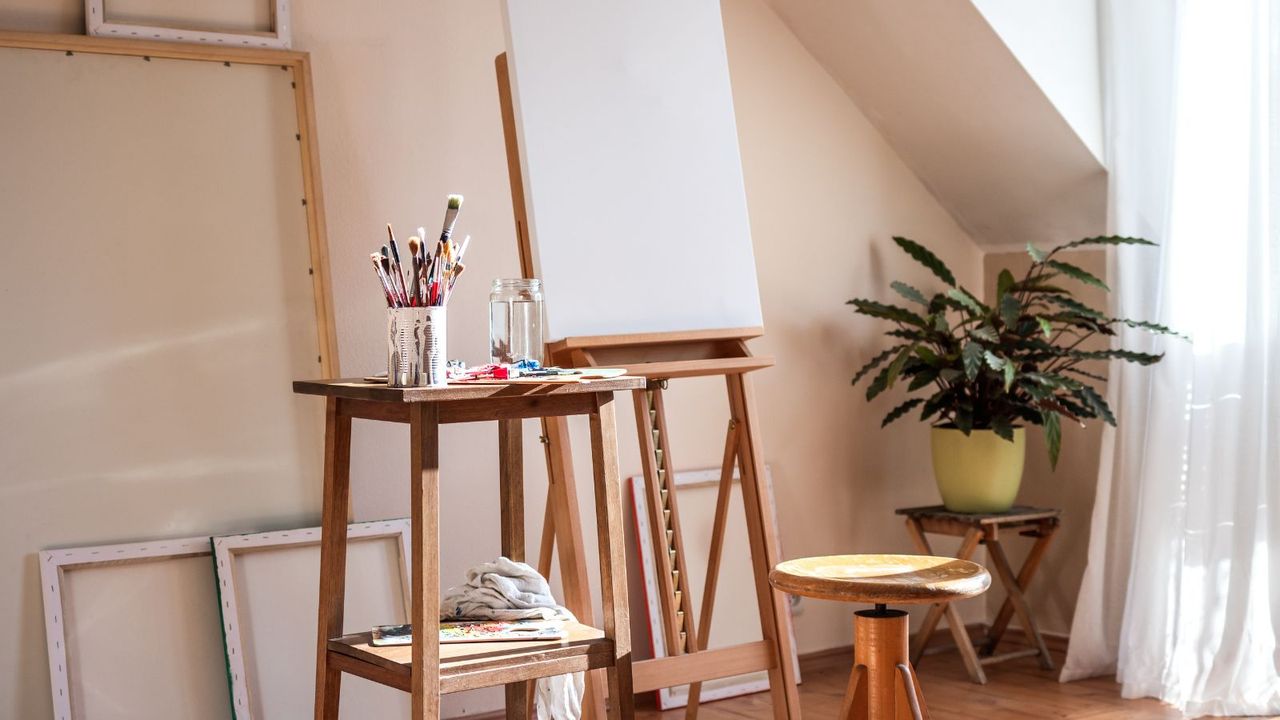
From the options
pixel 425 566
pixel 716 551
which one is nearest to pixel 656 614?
pixel 716 551

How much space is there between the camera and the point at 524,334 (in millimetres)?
2406

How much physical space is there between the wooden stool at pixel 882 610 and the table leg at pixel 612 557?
30cm

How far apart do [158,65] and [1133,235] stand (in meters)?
2.55

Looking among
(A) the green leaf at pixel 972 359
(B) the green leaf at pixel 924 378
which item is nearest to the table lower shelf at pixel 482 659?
(A) the green leaf at pixel 972 359

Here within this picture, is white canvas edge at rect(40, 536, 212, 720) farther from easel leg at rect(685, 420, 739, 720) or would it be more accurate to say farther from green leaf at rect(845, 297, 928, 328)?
green leaf at rect(845, 297, 928, 328)

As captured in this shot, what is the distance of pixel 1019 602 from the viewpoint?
3.69 meters

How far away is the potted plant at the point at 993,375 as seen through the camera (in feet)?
11.3

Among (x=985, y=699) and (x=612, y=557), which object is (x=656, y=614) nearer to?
(x=985, y=699)

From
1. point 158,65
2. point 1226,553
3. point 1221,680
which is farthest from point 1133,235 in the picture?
point 158,65

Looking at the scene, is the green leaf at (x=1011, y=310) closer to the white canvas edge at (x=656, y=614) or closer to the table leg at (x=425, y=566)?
the white canvas edge at (x=656, y=614)

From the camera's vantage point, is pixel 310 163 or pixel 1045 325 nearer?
pixel 310 163

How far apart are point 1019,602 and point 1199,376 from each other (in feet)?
2.82

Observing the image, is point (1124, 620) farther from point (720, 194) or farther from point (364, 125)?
point (364, 125)

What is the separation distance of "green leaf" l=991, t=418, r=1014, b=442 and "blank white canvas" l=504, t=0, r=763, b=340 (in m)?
1.06
